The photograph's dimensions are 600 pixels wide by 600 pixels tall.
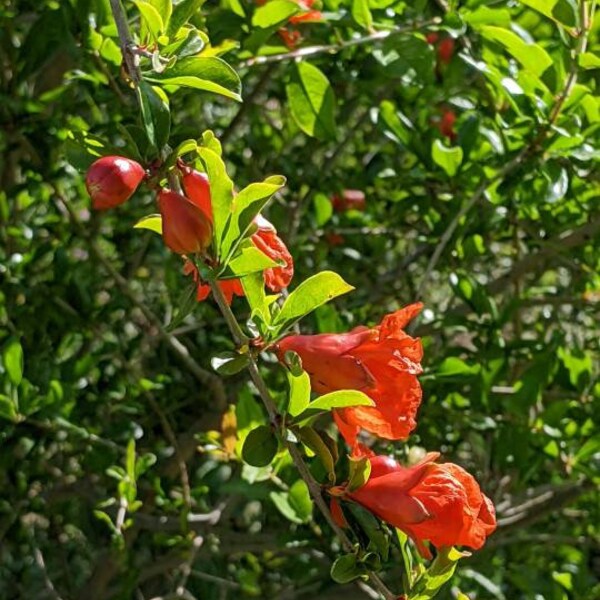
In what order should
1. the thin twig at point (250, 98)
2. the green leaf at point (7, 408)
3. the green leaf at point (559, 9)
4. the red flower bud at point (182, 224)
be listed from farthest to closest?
the thin twig at point (250, 98), the green leaf at point (7, 408), the green leaf at point (559, 9), the red flower bud at point (182, 224)

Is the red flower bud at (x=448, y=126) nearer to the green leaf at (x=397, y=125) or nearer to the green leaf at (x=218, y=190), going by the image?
the green leaf at (x=397, y=125)

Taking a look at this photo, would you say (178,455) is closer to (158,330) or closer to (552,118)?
(158,330)

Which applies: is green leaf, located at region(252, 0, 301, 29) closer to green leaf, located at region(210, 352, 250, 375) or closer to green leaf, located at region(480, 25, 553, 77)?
green leaf, located at region(480, 25, 553, 77)

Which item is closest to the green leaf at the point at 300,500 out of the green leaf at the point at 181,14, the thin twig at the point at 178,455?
the thin twig at the point at 178,455

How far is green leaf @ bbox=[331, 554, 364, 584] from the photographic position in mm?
816

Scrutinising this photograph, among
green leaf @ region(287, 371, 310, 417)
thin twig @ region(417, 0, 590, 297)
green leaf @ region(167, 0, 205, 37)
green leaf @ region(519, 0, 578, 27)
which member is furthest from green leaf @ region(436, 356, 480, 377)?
green leaf @ region(167, 0, 205, 37)

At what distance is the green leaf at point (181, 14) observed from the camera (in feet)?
2.65

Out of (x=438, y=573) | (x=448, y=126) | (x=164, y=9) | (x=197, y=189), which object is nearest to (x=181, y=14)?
(x=164, y=9)

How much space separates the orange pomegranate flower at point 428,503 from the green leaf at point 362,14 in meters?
0.65

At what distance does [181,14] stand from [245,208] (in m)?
0.19

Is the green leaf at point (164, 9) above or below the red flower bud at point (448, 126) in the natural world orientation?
above

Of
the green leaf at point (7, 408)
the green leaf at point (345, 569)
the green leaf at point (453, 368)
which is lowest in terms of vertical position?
the green leaf at point (453, 368)

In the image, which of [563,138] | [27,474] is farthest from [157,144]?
[27,474]

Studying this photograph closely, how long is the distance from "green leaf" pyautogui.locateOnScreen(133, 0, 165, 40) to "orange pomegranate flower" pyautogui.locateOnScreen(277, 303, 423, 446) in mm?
266
